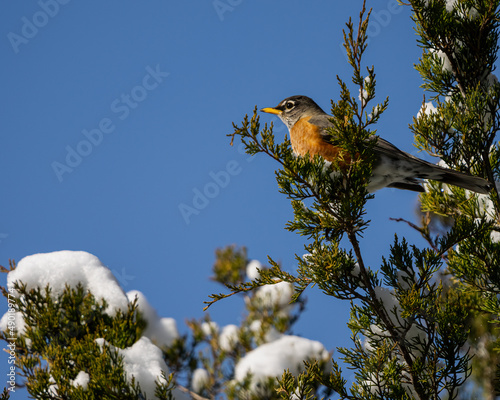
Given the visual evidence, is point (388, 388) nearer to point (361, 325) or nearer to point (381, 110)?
point (361, 325)

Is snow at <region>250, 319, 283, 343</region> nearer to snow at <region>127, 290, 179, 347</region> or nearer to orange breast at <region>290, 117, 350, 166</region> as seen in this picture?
snow at <region>127, 290, 179, 347</region>

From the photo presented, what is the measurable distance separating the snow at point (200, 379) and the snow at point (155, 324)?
75 centimetres

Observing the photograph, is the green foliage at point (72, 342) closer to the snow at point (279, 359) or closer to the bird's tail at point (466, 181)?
the snow at point (279, 359)

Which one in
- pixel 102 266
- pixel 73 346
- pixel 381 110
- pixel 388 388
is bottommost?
pixel 73 346

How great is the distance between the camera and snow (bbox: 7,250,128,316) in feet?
11.6

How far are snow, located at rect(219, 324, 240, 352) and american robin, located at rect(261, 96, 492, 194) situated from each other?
99.1 inches

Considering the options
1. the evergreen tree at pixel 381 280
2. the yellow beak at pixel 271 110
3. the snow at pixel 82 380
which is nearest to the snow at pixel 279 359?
the evergreen tree at pixel 381 280

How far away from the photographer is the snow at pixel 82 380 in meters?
3.11

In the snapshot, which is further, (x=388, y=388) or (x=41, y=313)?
(x=41, y=313)

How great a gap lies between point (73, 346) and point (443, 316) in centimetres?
224

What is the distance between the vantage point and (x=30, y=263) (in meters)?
3.63

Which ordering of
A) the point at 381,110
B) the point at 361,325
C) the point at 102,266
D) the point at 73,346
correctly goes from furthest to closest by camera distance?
the point at 102,266 → the point at 73,346 → the point at 361,325 → the point at 381,110

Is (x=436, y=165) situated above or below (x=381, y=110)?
above

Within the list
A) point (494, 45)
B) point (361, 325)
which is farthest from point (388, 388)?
point (494, 45)
